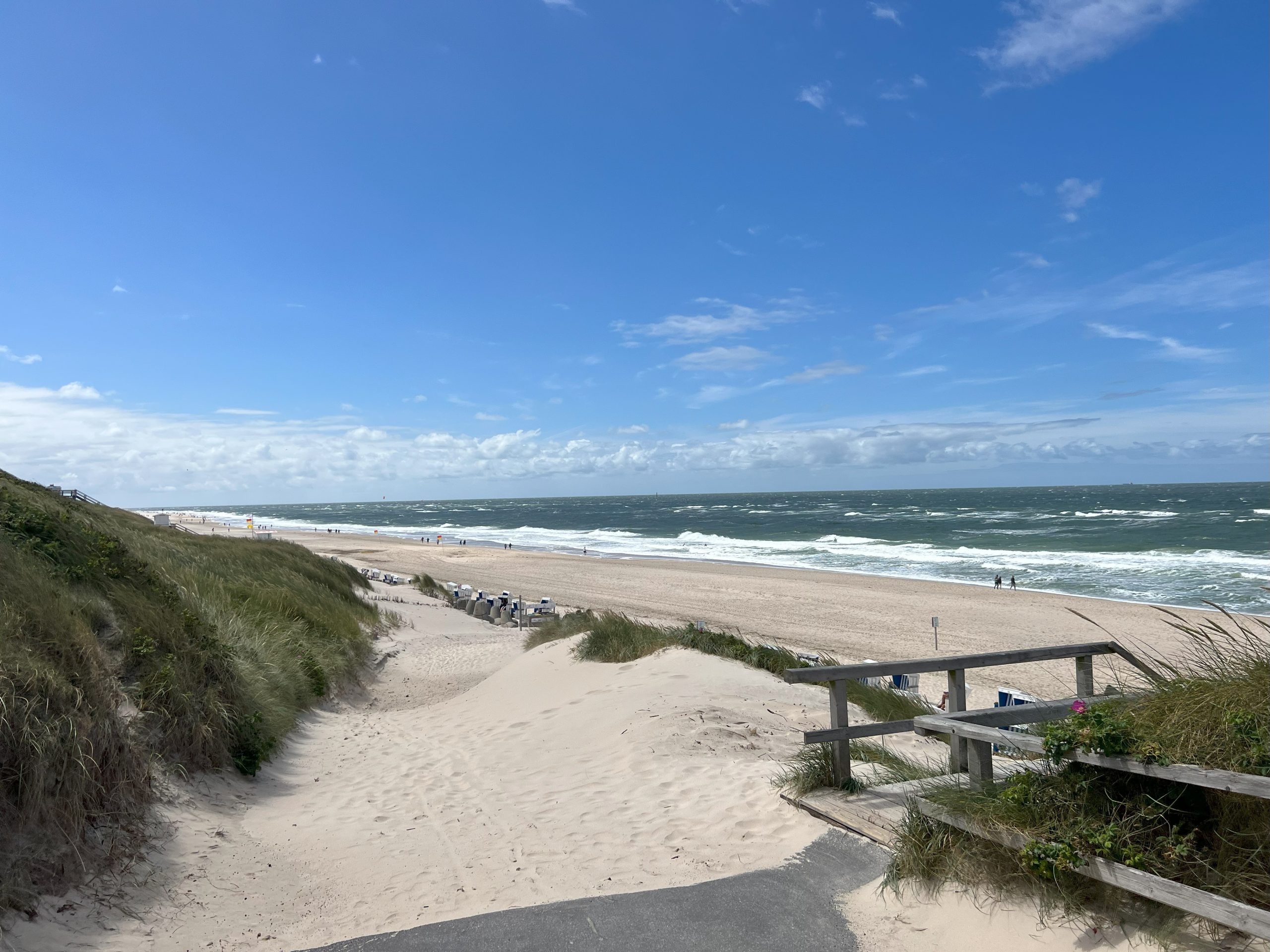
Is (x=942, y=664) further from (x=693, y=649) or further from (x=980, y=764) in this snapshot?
(x=693, y=649)

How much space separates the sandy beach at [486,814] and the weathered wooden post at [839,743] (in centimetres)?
46

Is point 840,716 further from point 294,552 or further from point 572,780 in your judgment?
point 294,552

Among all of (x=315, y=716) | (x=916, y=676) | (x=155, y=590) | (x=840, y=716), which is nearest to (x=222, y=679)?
(x=155, y=590)

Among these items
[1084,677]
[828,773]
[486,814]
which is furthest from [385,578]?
[1084,677]

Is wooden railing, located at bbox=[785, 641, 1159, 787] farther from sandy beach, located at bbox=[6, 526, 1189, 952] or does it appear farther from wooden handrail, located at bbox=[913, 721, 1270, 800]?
wooden handrail, located at bbox=[913, 721, 1270, 800]

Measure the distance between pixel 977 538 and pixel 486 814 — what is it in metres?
56.0

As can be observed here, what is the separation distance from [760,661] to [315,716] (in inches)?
242

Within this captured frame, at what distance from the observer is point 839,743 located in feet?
19.2

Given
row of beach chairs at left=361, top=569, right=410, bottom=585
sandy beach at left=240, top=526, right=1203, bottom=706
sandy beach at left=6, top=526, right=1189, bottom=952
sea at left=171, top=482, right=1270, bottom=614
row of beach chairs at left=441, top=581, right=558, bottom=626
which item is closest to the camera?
sandy beach at left=6, top=526, right=1189, bottom=952

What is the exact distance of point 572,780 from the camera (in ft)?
23.7

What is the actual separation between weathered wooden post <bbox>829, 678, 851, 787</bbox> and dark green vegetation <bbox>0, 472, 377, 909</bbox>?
477 centimetres

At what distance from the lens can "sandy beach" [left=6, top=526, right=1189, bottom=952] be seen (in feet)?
14.1

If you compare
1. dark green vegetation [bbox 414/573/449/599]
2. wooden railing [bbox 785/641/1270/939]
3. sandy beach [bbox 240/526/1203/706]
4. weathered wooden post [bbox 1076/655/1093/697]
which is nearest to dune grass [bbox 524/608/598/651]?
sandy beach [bbox 240/526/1203/706]

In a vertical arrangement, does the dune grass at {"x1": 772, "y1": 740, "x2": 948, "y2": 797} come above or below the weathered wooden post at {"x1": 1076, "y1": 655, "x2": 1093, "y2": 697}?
below
